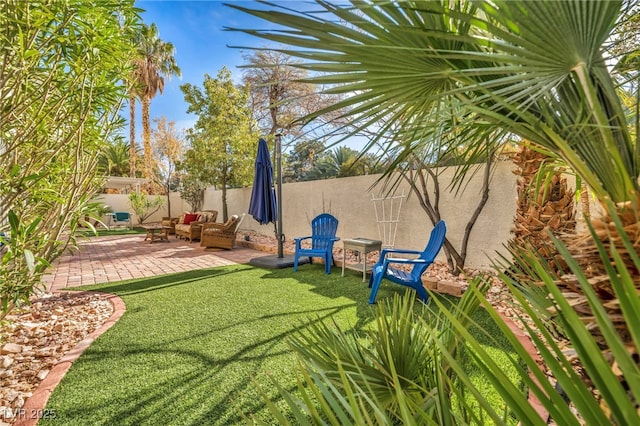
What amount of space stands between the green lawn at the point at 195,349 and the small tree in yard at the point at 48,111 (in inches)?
31.5

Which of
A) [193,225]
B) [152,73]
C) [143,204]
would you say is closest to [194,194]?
[143,204]

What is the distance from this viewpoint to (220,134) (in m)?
10.7

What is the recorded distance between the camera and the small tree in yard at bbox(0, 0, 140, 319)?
1.67 meters

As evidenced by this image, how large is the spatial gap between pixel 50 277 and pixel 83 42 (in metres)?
5.18

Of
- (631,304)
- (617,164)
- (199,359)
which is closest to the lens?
(631,304)

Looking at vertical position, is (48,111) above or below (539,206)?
above

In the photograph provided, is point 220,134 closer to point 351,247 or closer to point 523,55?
point 351,247

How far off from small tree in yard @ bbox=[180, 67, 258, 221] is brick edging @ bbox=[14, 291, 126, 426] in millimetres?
8127

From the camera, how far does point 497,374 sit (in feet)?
1.46

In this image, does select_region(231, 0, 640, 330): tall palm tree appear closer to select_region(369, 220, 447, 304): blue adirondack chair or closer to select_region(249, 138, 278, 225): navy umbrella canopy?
select_region(369, 220, 447, 304): blue adirondack chair

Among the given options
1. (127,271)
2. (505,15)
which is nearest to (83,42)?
(505,15)

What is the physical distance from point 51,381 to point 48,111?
1.84 meters

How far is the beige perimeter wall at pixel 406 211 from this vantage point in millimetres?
4730

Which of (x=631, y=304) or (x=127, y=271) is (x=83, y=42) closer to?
(x=631, y=304)
